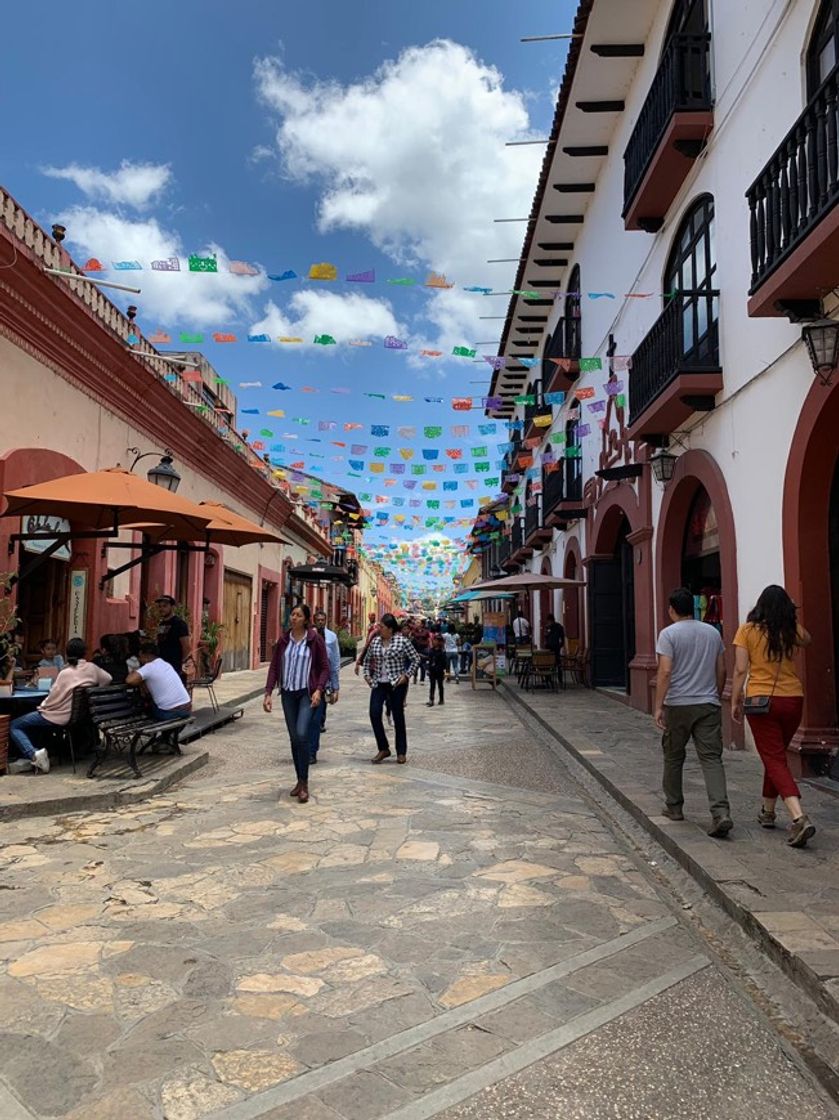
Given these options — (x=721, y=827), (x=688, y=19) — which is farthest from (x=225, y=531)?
(x=688, y=19)

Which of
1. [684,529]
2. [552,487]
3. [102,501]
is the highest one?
[552,487]

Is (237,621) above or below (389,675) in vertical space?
above

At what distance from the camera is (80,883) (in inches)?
182

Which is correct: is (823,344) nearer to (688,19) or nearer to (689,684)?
(689,684)

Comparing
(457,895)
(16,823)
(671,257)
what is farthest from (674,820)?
(671,257)

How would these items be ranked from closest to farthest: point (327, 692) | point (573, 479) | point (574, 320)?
point (327, 692) → point (574, 320) → point (573, 479)

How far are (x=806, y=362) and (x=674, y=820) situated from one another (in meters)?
4.01

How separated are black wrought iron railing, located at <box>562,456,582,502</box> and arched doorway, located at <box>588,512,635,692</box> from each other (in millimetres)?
1971

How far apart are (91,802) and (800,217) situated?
23.5ft

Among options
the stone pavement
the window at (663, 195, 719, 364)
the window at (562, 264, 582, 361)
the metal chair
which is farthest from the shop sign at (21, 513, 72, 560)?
the window at (562, 264, 582, 361)

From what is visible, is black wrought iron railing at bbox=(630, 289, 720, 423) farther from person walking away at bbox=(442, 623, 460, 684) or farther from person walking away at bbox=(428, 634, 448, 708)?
person walking away at bbox=(442, 623, 460, 684)

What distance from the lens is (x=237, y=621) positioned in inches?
835

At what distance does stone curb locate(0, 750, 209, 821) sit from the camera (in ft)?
20.1

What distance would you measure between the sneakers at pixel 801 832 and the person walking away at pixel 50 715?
18.7 feet
